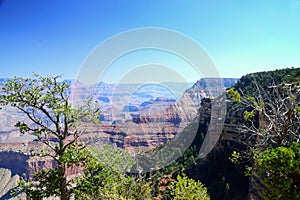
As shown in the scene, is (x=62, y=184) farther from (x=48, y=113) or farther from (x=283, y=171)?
(x=283, y=171)

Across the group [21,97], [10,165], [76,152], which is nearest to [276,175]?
[76,152]

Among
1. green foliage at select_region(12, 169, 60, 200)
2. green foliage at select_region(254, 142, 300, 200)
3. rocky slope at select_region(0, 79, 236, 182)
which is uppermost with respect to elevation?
green foliage at select_region(254, 142, 300, 200)

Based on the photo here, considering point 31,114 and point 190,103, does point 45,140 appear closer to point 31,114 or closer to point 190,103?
point 31,114

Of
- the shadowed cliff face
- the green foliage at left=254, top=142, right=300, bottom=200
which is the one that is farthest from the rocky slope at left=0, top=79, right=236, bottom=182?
the green foliage at left=254, top=142, right=300, bottom=200

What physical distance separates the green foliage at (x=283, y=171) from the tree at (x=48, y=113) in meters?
5.93

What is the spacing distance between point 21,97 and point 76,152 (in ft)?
8.44

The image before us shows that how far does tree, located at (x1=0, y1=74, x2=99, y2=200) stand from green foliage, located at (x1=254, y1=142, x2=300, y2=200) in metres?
5.93

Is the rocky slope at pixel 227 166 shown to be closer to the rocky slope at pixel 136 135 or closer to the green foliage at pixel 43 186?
the green foliage at pixel 43 186

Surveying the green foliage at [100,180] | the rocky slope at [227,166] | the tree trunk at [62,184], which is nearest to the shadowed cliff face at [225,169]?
the rocky slope at [227,166]

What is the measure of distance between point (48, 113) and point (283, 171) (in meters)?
7.04

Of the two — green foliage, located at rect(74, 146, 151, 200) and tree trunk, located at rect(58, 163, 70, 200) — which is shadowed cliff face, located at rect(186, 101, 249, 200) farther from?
tree trunk, located at rect(58, 163, 70, 200)

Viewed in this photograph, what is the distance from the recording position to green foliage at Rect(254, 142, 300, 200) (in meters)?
5.48

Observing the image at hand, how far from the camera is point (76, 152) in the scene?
9203 mm

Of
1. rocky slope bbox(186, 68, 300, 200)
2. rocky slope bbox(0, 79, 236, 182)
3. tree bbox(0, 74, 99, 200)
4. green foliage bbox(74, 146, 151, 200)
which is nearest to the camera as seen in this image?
tree bbox(0, 74, 99, 200)
